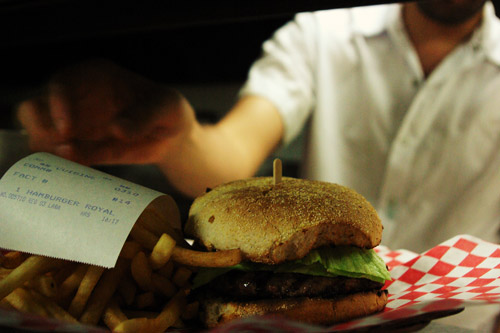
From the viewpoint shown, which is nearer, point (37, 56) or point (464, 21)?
point (464, 21)

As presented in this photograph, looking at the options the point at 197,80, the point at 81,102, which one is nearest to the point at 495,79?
the point at 197,80

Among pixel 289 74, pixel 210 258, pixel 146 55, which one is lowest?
pixel 210 258

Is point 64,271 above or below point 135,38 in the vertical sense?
below

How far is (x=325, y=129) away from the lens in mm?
2711

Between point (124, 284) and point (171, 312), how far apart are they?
139mm

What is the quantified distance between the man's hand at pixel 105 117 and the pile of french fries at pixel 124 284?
89 cm

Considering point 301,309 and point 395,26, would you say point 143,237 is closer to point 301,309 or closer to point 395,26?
point 301,309

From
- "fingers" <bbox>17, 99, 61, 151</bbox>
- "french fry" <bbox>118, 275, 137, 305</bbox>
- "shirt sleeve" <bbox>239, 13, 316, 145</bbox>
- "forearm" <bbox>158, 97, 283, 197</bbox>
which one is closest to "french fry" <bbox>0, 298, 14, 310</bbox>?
"french fry" <bbox>118, 275, 137, 305</bbox>

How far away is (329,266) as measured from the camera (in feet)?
3.26

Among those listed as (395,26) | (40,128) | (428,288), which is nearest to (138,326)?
(428,288)

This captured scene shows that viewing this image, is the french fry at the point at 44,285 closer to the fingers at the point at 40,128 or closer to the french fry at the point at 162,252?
the french fry at the point at 162,252

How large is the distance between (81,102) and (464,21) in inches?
76.4

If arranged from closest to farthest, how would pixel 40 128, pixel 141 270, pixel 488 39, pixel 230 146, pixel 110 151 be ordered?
pixel 141 270 < pixel 40 128 < pixel 110 151 < pixel 488 39 < pixel 230 146

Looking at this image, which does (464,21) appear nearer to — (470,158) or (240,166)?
(470,158)
